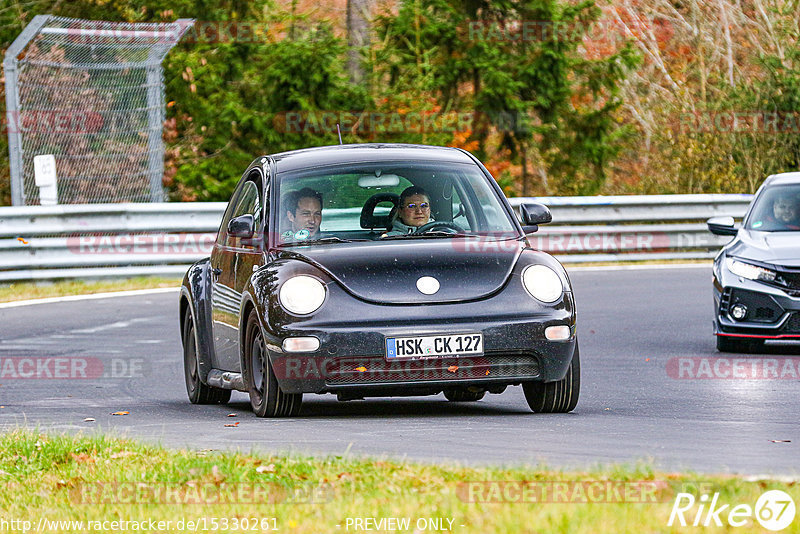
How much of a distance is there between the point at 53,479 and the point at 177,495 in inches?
35.0

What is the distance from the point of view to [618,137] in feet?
102

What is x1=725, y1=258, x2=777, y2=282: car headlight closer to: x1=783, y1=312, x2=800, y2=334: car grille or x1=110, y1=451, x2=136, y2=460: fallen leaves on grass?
x1=783, y1=312, x2=800, y2=334: car grille

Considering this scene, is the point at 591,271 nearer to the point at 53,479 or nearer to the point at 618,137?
the point at 618,137

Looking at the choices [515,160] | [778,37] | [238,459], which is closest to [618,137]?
[515,160]

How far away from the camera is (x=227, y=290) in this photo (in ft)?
31.8

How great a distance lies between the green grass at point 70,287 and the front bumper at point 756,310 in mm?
8982

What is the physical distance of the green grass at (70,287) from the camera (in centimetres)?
1906

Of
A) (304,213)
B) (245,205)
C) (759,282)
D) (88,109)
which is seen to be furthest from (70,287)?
(304,213)

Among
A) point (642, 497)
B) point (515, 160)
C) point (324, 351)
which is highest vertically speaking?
point (642, 497)

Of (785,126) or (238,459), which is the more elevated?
(238,459)

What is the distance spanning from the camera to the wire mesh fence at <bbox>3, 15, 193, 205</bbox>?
68.3 feet

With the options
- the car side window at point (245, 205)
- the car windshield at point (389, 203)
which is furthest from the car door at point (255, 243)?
the car windshield at point (389, 203)

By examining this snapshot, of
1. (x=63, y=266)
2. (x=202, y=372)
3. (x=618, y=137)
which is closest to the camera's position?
(x=202, y=372)

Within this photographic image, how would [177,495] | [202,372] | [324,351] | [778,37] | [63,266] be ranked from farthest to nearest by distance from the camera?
[778,37], [63,266], [202,372], [324,351], [177,495]
